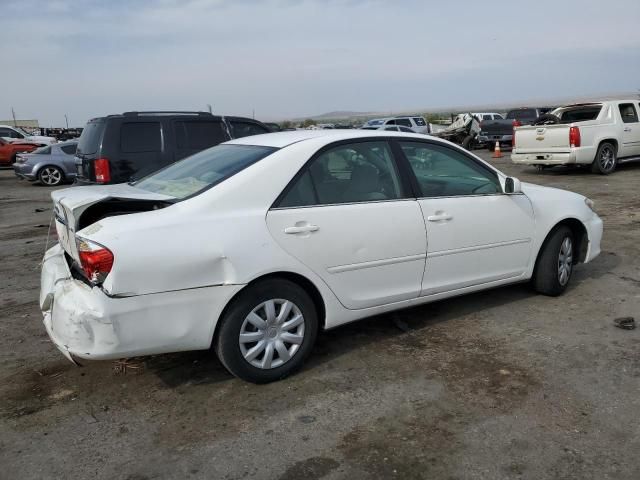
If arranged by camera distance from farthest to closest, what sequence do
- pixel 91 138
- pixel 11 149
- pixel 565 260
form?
1. pixel 11 149
2. pixel 91 138
3. pixel 565 260

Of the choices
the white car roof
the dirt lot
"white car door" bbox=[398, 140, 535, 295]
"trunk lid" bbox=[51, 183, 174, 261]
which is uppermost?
the white car roof

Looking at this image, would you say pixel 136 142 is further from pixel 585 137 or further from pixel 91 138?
pixel 585 137

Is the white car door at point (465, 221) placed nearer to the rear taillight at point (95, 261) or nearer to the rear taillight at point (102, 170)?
the rear taillight at point (95, 261)

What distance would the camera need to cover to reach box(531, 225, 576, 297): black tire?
499 cm

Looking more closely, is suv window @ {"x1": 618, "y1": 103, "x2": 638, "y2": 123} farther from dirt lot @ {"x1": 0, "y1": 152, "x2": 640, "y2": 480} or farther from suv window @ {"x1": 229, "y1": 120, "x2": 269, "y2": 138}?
dirt lot @ {"x1": 0, "y1": 152, "x2": 640, "y2": 480}

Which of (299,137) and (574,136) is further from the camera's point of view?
(574,136)

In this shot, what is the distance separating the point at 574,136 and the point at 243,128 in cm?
815

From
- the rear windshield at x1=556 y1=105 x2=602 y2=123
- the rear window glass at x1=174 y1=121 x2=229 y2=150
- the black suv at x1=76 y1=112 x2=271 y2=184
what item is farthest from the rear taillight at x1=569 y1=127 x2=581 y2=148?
the black suv at x1=76 y1=112 x2=271 y2=184

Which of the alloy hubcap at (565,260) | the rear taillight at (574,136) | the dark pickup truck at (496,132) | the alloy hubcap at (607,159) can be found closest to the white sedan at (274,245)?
the alloy hubcap at (565,260)

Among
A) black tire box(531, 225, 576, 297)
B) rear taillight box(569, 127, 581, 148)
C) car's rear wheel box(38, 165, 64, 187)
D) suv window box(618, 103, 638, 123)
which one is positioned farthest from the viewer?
car's rear wheel box(38, 165, 64, 187)

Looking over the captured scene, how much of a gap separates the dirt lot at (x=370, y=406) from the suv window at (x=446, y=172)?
3.48ft

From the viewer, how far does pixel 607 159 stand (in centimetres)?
1409

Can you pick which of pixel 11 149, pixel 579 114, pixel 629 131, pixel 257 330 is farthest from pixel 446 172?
pixel 11 149

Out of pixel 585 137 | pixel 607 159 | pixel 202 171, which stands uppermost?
pixel 202 171
